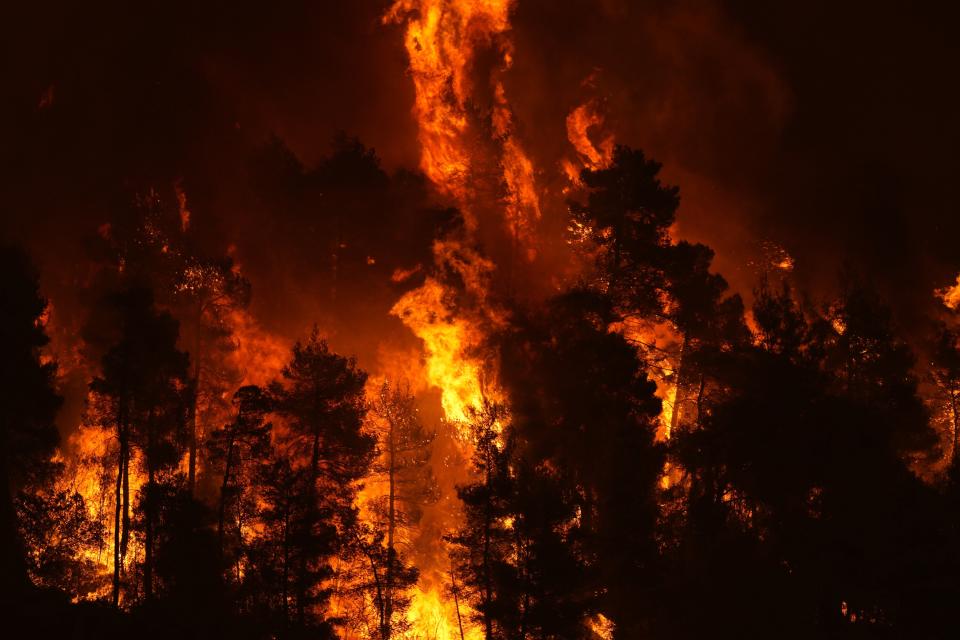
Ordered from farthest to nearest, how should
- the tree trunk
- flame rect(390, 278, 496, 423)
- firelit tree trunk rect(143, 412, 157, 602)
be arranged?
flame rect(390, 278, 496, 423)
firelit tree trunk rect(143, 412, 157, 602)
the tree trunk

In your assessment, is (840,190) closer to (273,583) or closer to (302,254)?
(302,254)

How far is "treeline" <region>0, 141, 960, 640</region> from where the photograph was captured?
1705 cm

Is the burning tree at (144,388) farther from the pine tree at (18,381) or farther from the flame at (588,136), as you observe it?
the flame at (588,136)

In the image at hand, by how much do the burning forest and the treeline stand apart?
12 cm

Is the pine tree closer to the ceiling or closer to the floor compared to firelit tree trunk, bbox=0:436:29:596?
closer to the ceiling

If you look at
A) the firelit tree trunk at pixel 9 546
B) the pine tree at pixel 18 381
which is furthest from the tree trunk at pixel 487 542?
the pine tree at pixel 18 381

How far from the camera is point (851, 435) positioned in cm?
1811

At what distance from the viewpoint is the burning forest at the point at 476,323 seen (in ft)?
60.4

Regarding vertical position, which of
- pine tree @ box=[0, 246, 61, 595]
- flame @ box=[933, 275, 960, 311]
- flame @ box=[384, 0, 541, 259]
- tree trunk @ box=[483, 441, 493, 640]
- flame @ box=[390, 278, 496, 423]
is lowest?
tree trunk @ box=[483, 441, 493, 640]

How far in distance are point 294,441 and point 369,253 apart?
18547 millimetres

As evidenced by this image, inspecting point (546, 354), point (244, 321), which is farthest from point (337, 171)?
point (546, 354)

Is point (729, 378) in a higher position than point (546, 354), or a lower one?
lower

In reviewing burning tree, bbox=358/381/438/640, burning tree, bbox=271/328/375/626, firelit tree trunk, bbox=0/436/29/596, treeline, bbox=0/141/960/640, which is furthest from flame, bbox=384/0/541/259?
firelit tree trunk, bbox=0/436/29/596

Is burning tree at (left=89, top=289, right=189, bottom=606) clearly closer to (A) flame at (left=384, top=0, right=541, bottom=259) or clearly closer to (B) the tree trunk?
(B) the tree trunk
